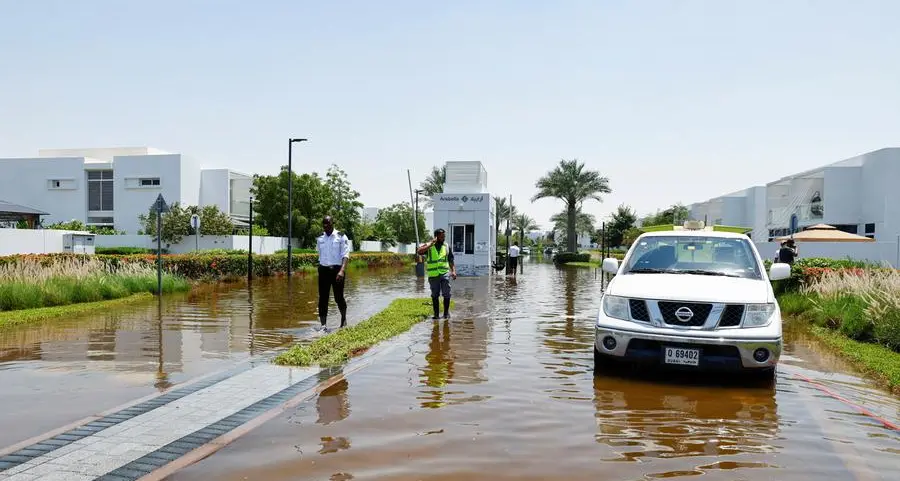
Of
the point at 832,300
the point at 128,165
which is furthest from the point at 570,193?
the point at 832,300

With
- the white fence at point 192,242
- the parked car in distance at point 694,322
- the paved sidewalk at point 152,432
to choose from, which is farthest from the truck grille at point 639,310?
the white fence at point 192,242

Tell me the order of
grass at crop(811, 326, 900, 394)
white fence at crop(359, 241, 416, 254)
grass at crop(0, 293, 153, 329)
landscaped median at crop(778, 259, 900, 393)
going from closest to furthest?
grass at crop(811, 326, 900, 394)
landscaped median at crop(778, 259, 900, 393)
grass at crop(0, 293, 153, 329)
white fence at crop(359, 241, 416, 254)

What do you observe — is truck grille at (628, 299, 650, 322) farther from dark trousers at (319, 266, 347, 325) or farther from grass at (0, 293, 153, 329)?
grass at (0, 293, 153, 329)

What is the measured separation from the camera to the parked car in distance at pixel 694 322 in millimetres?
6359

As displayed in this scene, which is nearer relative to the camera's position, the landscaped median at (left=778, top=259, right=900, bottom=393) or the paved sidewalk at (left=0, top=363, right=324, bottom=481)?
the paved sidewalk at (left=0, top=363, right=324, bottom=481)

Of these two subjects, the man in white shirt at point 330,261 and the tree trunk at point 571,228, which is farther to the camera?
the tree trunk at point 571,228

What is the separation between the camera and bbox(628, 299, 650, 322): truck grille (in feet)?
21.9

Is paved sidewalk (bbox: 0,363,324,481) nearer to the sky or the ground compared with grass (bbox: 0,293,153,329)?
nearer to the ground

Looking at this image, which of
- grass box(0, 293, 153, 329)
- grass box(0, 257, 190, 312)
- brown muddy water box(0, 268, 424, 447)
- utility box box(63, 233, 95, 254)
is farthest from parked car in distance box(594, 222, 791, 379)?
utility box box(63, 233, 95, 254)

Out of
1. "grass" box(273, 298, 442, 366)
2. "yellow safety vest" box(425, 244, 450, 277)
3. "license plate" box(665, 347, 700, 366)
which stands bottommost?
"grass" box(273, 298, 442, 366)

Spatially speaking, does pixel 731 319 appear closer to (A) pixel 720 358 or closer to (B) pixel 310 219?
(A) pixel 720 358

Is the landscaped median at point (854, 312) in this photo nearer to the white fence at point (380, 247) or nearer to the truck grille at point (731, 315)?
the truck grille at point (731, 315)

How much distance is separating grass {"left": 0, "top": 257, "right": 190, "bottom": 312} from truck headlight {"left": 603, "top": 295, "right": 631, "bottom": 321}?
11499 mm

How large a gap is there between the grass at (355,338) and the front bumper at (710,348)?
3502 mm
